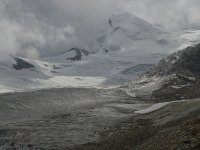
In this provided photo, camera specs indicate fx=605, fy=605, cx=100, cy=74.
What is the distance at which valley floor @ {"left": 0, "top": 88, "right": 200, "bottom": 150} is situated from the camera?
6588cm

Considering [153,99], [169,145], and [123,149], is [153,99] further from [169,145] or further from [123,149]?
[169,145]

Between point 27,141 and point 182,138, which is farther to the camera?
point 27,141

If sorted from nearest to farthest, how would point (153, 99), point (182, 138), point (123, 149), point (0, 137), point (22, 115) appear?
point (182, 138), point (123, 149), point (0, 137), point (22, 115), point (153, 99)

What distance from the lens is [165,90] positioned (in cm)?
17950

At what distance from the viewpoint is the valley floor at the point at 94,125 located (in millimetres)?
65875

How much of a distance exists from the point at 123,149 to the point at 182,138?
20.7m

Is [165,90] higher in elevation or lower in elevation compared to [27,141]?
higher

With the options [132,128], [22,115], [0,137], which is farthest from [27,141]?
[22,115]

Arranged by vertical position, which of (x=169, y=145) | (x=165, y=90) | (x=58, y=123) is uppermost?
(x=165, y=90)

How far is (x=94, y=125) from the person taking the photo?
367 ft

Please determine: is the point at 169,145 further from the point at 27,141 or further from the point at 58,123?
the point at 58,123

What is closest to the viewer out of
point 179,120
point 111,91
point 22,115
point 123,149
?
point 123,149

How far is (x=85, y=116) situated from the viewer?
126750 mm

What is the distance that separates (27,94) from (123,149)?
325ft
